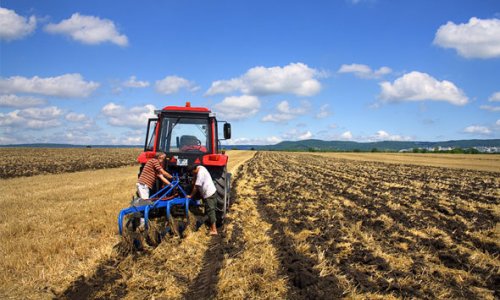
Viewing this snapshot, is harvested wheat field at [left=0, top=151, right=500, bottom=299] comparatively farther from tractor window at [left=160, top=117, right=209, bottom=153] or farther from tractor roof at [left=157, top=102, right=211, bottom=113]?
tractor roof at [left=157, top=102, right=211, bottom=113]

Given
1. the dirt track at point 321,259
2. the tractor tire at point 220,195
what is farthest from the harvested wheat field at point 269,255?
the tractor tire at point 220,195

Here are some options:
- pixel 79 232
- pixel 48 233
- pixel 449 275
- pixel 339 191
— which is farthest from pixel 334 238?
pixel 339 191

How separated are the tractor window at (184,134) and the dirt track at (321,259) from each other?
1890 millimetres

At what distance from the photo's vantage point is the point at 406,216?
28.6 feet

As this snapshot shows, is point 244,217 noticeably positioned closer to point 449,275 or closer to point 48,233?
point 48,233

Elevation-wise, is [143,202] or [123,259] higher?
[143,202]

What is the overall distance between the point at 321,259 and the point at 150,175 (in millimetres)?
3681

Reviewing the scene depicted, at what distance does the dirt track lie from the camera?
442 centimetres

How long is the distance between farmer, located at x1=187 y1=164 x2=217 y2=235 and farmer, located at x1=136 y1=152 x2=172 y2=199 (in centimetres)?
57

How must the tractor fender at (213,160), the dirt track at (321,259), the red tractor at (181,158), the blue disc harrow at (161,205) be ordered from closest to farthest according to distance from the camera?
1. the dirt track at (321,259)
2. the blue disc harrow at (161,205)
3. the red tractor at (181,158)
4. the tractor fender at (213,160)

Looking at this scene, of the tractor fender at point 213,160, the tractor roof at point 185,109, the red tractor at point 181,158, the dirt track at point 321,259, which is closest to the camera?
the dirt track at point 321,259

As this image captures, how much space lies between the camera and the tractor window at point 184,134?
26.6 ft

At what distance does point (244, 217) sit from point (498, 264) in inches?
194

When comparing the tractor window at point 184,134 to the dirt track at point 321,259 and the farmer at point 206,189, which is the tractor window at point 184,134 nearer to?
the farmer at point 206,189
